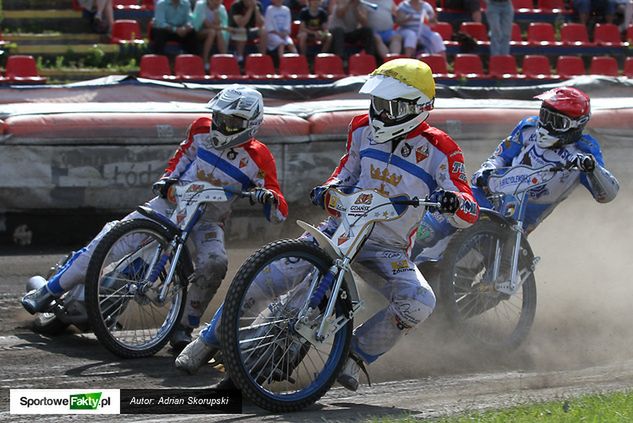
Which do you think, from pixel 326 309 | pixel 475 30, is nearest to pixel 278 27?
pixel 475 30

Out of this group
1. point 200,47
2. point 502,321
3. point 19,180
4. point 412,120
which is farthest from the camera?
point 200,47

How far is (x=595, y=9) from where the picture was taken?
2233cm

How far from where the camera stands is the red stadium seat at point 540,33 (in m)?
21.5

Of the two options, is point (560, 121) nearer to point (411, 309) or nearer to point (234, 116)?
point (234, 116)

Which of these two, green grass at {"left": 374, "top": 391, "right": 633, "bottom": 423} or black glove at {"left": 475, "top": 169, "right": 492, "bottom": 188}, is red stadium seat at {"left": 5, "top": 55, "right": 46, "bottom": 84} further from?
green grass at {"left": 374, "top": 391, "right": 633, "bottom": 423}

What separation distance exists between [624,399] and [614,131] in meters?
7.75

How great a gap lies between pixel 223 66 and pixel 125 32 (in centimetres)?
204

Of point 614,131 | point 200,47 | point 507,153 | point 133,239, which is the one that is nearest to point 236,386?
point 133,239

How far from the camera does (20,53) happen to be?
17.6 m

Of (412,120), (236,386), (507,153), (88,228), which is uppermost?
(412,120)

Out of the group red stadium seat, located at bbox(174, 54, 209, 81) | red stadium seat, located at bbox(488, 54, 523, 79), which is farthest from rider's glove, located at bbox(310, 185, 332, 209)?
red stadium seat, located at bbox(488, 54, 523, 79)

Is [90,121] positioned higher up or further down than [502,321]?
higher up

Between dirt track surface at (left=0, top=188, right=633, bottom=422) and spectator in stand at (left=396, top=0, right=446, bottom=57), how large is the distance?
7696 millimetres

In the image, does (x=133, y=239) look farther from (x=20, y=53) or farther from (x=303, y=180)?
Answer: (x=20, y=53)
